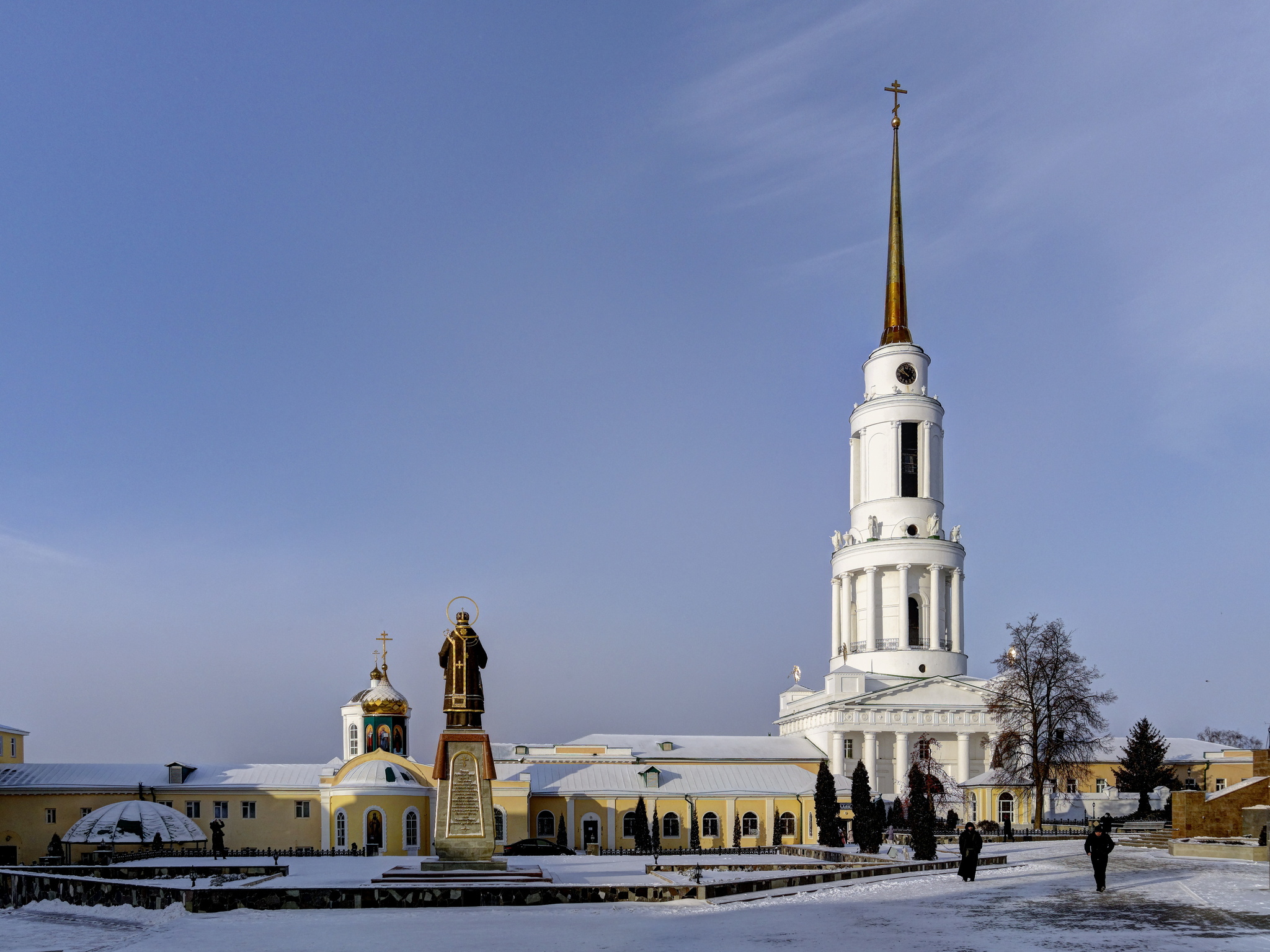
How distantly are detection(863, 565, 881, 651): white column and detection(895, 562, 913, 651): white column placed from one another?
1.15 m

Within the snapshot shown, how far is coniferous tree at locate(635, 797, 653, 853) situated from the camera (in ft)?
174

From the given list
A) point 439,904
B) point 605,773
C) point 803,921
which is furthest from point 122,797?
point 803,921

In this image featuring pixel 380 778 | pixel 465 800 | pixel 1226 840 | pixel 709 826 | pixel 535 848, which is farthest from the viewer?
pixel 709 826

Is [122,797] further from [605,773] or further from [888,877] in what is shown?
[888,877]

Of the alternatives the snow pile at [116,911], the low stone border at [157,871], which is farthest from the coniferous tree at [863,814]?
the snow pile at [116,911]

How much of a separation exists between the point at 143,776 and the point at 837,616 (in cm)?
3505

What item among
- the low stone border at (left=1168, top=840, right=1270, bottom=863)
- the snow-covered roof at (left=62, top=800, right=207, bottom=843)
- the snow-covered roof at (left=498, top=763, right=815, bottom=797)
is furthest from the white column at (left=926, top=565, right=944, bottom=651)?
the snow-covered roof at (left=62, top=800, right=207, bottom=843)

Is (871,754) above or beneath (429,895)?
beneath

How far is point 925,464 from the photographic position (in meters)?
67.7

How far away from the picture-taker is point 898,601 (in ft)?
220

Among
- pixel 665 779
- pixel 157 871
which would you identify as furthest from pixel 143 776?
pixel 157 871

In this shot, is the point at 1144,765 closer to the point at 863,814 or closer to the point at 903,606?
the point at 903,606

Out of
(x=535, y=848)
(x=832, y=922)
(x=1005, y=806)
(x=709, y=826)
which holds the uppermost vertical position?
(x=832, y=922)

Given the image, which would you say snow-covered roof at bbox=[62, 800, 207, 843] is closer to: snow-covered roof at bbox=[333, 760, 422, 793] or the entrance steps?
snow-covered roof at bbox=[333, 760, 422, 793]
